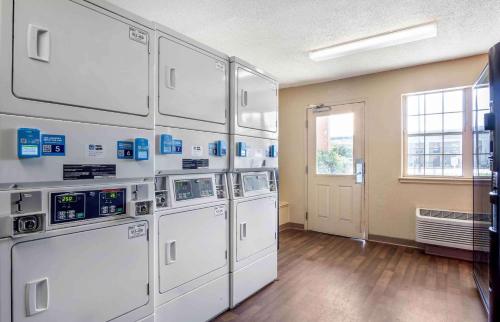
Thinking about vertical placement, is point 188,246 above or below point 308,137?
below

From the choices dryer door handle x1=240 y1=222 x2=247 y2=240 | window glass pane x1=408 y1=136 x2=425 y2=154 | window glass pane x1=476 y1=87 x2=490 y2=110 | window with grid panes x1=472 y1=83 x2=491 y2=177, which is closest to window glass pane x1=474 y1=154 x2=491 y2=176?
window with grid panes x1=472 y1=83 x2=491 y2=177

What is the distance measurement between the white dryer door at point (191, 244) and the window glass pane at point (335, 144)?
2.91 meters

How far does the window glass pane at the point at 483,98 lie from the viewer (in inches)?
90.7

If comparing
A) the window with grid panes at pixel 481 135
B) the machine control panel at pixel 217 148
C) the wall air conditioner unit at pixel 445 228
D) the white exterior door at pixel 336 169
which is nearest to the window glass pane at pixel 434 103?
the white exterior door at pixel 336 169

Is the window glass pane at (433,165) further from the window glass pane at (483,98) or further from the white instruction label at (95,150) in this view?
the white instruction label at (95,150)

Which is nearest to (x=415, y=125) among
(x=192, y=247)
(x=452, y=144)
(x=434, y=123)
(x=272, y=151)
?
(x=434, y=123)

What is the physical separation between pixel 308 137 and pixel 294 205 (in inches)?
49.8

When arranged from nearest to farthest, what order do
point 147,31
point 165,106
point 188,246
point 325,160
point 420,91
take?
1. point 147,31
2. point 165,106
3. point 188,246
4. point 420,91
5. point 325,160

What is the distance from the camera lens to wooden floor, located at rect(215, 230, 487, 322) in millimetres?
2275

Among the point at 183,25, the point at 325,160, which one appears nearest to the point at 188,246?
the point at 183,25

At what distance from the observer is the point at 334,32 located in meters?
2.99

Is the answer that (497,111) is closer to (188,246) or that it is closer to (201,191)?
(201,191)

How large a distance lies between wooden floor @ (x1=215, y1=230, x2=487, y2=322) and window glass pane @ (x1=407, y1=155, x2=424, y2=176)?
109 cm

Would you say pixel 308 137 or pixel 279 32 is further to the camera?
pixel 308 137
